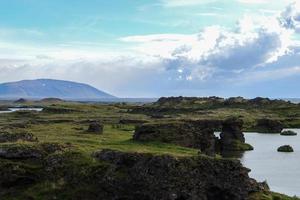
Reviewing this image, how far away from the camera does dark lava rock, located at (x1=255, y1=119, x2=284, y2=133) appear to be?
167 metres

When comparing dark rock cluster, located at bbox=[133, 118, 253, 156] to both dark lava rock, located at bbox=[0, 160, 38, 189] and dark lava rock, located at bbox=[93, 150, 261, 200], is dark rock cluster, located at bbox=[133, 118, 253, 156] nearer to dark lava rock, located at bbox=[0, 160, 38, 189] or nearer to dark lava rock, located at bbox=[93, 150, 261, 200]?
dark lava rock, located at bbox=[93, 150, 261, 200]

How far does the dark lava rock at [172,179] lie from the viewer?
46406 millimetres

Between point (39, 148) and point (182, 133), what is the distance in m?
39.0

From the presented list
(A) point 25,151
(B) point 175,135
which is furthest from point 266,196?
(B) point 175,135

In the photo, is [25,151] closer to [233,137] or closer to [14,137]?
[14,137]

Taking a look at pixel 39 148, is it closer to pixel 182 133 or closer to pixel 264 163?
pixel 182 133

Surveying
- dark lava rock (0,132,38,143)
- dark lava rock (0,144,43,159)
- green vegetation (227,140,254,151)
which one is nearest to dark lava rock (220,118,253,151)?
green vegetation (227,140,254,151)

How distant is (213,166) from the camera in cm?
4775

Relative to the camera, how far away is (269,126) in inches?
6678

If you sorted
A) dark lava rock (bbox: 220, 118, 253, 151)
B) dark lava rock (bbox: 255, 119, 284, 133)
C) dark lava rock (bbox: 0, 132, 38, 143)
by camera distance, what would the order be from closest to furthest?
dark lava rock (bbox: 0, 132, 38, 143)
dark lava rock (bbox: 220, 118, 253, 151)
dark lava rock (bbox: 255, 119, 284, 133)

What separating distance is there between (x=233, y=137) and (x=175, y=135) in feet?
121

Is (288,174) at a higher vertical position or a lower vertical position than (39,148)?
lower

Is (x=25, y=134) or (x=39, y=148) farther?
(x=25, y=134)

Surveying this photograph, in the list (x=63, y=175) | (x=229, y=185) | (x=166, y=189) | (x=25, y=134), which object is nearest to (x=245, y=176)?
(x=229, y=185)
